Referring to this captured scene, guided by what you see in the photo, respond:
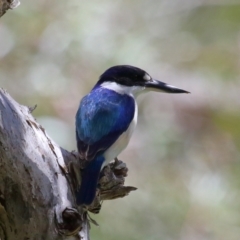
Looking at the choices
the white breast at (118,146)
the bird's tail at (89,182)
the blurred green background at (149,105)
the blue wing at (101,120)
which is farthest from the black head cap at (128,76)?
the blurred green background at (149,105)

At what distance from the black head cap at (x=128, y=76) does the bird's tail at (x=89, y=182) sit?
708mm

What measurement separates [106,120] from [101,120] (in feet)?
0.10

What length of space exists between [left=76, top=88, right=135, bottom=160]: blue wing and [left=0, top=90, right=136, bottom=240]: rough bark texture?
24 centimetres

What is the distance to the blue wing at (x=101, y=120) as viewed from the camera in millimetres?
3090

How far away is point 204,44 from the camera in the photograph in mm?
6168

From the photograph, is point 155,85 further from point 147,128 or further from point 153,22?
point 153,22

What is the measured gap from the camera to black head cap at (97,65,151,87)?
366 cm

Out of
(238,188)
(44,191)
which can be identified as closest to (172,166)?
(238,188)

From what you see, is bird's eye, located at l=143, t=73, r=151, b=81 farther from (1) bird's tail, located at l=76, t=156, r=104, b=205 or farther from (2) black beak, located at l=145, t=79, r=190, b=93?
(1) bird's tail, located at l=76, t=156, r=104, b=205

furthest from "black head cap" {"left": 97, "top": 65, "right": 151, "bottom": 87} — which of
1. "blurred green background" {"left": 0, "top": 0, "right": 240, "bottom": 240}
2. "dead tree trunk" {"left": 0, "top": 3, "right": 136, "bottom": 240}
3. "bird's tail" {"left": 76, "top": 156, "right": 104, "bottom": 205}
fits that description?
"blurred green background" {"left": 0, "top": 0, "right": 240, "bottom": 240}

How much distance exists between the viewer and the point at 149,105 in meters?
5.52

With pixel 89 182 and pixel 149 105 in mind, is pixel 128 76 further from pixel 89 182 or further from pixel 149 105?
pixel 149 105

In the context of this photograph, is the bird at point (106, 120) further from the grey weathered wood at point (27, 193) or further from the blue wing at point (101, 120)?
the grey weathered wood at point (27, 193)

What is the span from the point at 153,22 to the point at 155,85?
2655 mm
